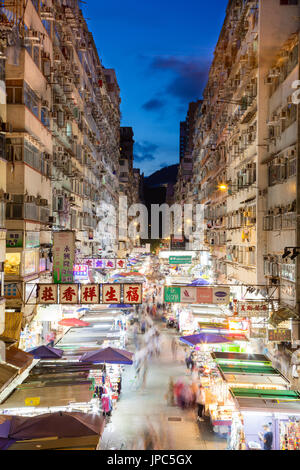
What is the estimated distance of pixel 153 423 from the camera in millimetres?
15695

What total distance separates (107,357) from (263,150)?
521 inches

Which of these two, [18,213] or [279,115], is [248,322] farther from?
[18,213]

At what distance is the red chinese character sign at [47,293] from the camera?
1677cm

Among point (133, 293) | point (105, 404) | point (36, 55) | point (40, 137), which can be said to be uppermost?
point (36, 55)

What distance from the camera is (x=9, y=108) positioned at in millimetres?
18859

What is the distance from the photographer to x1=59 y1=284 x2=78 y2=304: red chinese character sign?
16875 mm

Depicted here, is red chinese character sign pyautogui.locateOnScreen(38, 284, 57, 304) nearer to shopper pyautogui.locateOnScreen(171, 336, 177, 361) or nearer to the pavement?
the pavement

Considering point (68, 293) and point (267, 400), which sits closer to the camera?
point (267, 400)

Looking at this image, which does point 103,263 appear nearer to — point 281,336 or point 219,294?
point 219,294

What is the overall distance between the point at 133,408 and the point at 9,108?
13.9 metres

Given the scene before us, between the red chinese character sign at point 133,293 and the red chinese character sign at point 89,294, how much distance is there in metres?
1.24

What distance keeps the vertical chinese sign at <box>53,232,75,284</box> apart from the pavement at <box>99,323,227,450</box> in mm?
5695

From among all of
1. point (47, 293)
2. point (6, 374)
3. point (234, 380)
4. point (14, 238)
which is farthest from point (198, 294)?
point (6, 374)
